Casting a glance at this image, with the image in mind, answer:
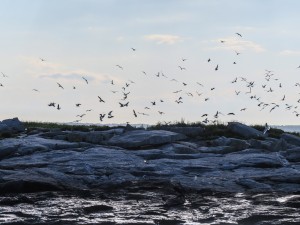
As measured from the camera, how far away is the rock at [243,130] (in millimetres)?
31422

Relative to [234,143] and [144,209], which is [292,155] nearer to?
[234,143]

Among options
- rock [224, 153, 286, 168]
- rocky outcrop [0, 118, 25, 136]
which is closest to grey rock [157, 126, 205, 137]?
rock [224, 153, 286, 168]

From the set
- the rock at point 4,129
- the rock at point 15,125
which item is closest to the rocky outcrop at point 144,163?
the rock at point 4,129

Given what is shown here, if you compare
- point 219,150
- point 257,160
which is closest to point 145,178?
point 257,160

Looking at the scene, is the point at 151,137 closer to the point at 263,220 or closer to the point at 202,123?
the point at 202,123

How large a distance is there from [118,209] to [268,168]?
9244 mm

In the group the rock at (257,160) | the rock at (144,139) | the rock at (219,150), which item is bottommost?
the rock at (257,160)

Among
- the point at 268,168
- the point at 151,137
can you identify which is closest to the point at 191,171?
the point at 268,168

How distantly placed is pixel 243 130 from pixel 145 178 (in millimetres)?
12857

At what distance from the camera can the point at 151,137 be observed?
2706 centimetres

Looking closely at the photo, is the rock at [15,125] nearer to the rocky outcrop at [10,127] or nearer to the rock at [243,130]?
the rocky outcrop at [10,127]

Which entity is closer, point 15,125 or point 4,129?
point 4,129

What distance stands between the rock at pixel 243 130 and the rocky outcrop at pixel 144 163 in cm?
200

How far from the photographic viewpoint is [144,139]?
27.2m
